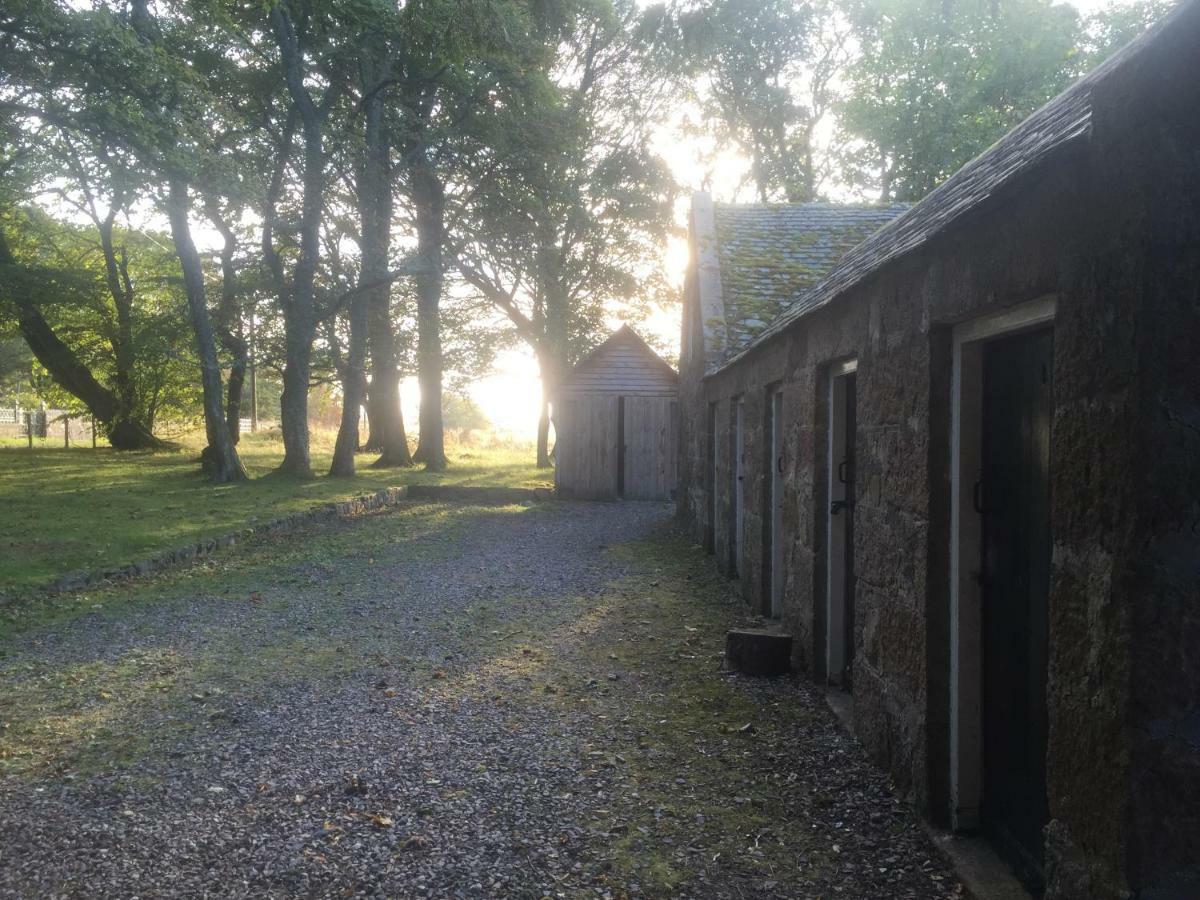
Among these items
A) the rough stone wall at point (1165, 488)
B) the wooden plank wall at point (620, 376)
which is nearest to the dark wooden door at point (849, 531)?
the rough stone wall at point (1165, 488)

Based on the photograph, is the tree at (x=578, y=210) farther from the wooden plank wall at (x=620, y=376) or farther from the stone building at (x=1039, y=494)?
the stone building at (x=1039, y=494)

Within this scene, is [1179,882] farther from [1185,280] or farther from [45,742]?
→ [45,742]

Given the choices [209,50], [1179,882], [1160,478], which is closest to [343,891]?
[1179,882]

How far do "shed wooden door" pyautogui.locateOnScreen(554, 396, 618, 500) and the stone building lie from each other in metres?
16.4

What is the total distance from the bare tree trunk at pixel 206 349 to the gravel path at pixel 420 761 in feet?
41.5

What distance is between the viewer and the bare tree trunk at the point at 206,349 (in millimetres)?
20188

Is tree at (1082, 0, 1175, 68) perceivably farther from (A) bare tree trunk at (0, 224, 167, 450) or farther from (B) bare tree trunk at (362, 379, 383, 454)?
(A) bare tree trunk at (0, 224, 167, 450)

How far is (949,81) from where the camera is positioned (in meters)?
27.3

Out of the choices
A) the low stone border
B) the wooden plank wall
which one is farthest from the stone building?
the wooden plank wall

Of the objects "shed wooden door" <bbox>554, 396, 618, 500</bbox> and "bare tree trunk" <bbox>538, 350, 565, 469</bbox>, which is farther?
"bare tree trunk" <bbox>538, 350, 565, 469</bbox>

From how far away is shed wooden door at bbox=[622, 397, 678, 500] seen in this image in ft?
77.8

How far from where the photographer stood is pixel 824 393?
660 cm

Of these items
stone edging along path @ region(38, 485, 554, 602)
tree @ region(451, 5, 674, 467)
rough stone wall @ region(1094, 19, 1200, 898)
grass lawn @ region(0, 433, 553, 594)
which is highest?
tree @ region(451, 5, 674, 467)

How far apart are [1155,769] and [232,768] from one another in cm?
419
